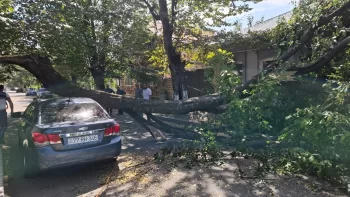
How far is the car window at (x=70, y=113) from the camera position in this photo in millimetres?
4953

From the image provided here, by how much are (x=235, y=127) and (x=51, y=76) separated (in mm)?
5002

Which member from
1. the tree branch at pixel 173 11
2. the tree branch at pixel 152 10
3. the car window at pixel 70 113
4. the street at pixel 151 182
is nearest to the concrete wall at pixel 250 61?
the tree branch at pixel 173 11

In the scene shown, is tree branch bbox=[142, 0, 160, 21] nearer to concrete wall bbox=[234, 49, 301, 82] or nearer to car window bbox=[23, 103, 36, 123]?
concrete wall bbox=[234, 49, 301, 82]

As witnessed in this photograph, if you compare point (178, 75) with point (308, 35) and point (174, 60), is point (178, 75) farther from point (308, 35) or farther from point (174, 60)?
point (308, 35)

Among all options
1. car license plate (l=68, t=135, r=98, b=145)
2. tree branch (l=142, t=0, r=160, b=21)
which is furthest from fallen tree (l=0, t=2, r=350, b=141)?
tree branch (l=142, t=0, r=160, b=21)

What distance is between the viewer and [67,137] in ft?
15.1

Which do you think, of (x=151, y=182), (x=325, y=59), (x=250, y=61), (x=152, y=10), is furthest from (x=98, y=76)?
(x=325, y=59)

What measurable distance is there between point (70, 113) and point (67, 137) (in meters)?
0.69

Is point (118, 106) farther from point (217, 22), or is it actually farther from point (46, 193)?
point (217, 22)

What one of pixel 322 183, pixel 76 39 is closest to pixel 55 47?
pixel 76 39

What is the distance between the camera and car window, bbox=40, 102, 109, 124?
495 centimetres

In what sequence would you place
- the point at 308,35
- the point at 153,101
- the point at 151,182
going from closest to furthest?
the point at 151,182 < the point at 153,101 < the point at 308,35

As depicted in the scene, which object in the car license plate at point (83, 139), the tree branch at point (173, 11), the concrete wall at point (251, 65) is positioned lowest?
the car license plate at point (83, 139)

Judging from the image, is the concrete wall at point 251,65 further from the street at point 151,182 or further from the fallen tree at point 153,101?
the street at point 151,182
